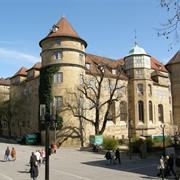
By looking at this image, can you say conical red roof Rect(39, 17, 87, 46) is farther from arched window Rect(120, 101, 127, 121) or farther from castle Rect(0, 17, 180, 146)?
arched window Rect(120, 101, 127, 121)

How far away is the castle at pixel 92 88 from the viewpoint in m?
39.4

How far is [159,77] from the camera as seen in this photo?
56.1m

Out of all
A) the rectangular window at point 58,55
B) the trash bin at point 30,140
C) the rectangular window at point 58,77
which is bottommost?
the trash bin at point 30,140

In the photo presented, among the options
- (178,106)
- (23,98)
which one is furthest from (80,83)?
(178,106)

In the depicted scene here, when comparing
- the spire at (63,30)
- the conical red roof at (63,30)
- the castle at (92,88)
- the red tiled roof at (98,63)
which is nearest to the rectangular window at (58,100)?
the castle at (92,88)

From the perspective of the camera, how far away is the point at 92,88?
3662 centimetres

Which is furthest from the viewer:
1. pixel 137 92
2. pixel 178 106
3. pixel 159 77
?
pixel 178 106

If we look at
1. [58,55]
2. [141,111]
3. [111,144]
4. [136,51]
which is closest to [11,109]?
[58,55]

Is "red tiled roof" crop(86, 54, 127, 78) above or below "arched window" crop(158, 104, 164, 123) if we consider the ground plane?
above

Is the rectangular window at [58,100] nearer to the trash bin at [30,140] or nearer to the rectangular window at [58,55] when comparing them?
the rectangular window at [58,55]

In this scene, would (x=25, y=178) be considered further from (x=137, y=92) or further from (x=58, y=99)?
(x=137, y=92)

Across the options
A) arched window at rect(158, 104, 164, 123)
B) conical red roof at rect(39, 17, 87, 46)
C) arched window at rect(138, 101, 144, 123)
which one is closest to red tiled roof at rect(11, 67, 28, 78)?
conical red roof at rect(39, 17, 87, 46)

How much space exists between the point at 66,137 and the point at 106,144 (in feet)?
30.1

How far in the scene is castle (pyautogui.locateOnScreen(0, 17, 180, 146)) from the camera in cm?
3938
